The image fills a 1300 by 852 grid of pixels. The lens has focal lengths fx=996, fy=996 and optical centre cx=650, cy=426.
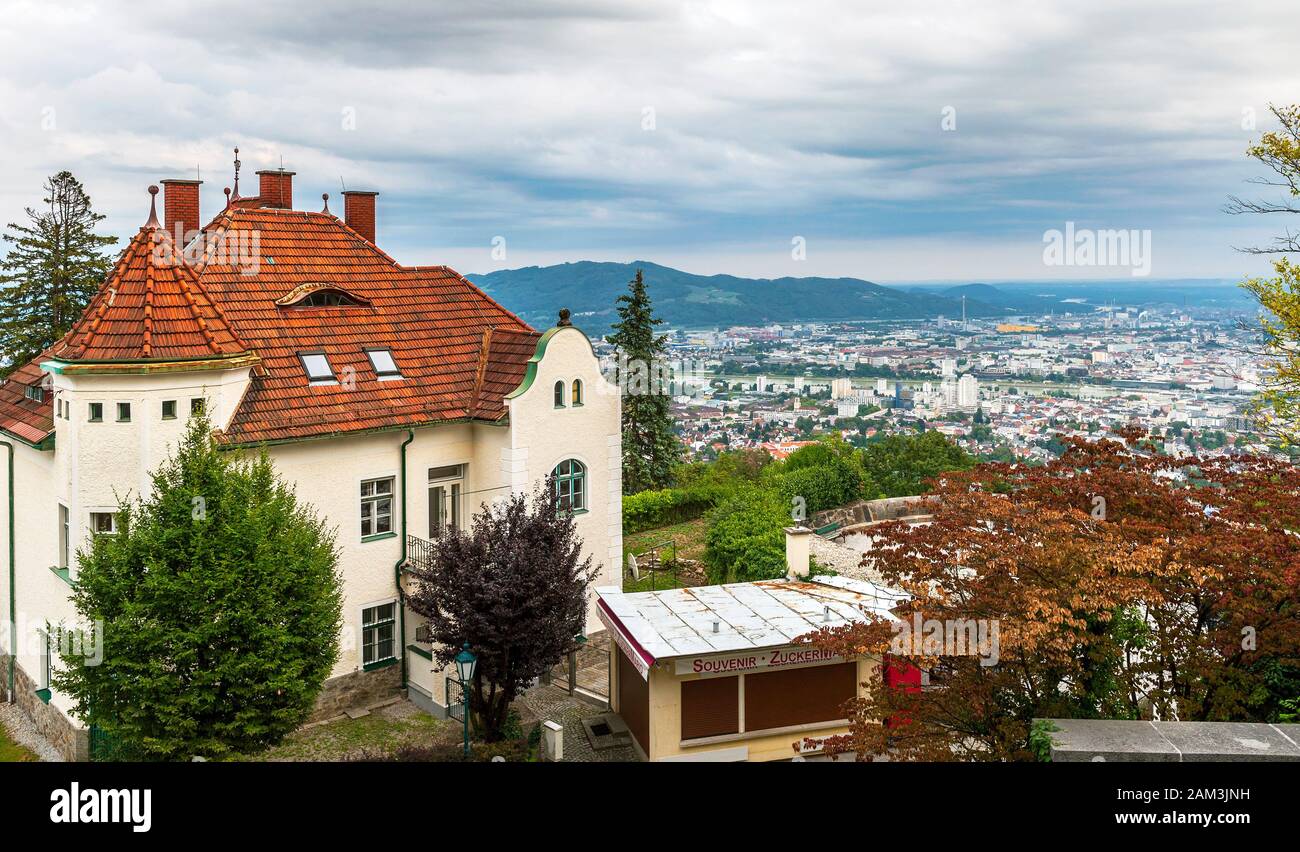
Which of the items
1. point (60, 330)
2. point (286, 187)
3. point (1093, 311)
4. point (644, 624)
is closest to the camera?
point (644, 624)

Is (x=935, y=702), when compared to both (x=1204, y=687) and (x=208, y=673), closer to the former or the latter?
(x=1204, y=687)

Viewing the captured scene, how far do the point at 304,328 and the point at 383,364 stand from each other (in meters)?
1.90

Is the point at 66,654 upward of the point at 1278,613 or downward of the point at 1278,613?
downward

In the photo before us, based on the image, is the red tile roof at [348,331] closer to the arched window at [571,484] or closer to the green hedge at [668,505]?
the arched window at [571,484]

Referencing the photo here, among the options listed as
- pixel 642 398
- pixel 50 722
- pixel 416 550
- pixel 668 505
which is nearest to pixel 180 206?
pixel 416 550

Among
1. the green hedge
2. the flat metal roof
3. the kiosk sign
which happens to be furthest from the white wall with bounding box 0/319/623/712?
the green hedge

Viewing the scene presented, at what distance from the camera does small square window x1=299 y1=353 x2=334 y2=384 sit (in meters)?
21.6

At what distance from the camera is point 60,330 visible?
3328 cm

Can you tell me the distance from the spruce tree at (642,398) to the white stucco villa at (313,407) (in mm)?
19938

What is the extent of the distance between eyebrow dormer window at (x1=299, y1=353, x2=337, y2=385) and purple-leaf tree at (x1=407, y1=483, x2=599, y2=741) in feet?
16.9

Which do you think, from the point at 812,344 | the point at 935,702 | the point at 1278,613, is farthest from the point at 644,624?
the point at 812,344

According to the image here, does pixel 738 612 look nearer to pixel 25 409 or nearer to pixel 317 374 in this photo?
pixel 317 374

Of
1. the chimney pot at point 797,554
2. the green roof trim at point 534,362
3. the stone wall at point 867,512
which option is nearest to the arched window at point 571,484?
the green roof trim at point 534,362
